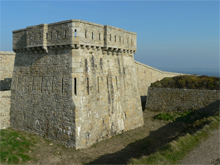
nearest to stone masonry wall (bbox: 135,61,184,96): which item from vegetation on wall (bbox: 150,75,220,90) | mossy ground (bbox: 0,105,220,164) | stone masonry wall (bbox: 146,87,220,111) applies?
vegetation on wall (bbox: 150,75,220,90)

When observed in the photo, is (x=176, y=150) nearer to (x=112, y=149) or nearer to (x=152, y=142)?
(x=152, y=142)

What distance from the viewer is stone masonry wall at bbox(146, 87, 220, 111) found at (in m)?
21.1

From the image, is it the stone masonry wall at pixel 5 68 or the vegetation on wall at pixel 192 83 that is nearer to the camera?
the vegetation on wall at pixel 192 83

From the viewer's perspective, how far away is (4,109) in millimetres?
16359

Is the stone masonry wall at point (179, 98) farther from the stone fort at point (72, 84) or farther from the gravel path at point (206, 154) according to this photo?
the gravel path at point (206, 154)

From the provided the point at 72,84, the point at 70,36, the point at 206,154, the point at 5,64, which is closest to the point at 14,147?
the point at 72,84

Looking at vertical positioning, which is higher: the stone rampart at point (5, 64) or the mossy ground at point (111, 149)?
the stone rampart at point (5, 64)

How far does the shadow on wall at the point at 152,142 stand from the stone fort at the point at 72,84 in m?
2.06

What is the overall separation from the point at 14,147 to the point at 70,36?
26.1ft

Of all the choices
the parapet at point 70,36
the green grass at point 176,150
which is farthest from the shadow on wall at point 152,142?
the parapet at point 70,36

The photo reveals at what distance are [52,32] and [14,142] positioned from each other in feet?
26.0

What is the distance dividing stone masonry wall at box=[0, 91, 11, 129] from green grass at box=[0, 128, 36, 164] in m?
2.37

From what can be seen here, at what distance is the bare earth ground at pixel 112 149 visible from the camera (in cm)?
1166

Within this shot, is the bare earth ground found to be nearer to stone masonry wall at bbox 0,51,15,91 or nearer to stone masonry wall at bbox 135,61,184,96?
stone masonry wall at bbox 135,61,184,96
